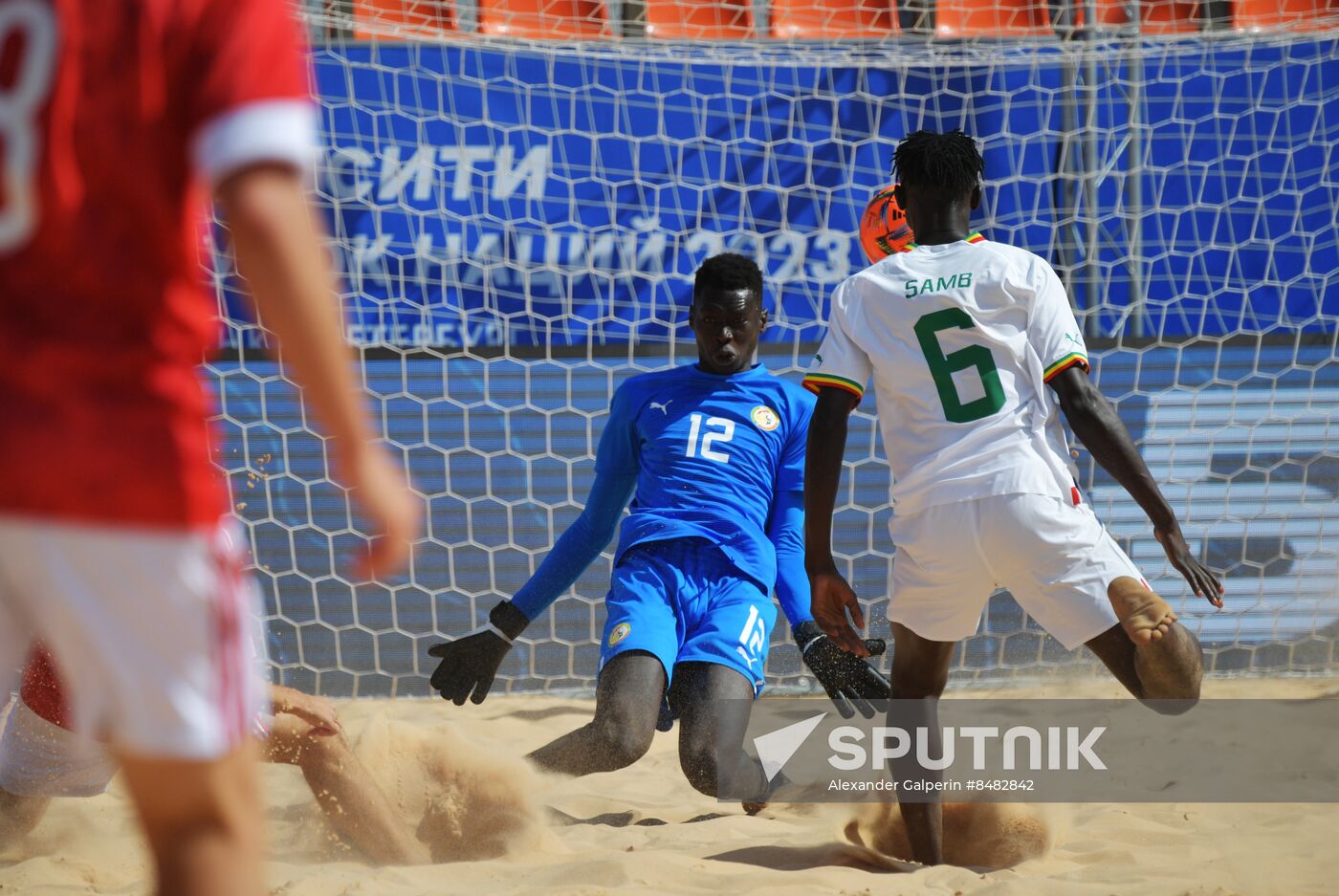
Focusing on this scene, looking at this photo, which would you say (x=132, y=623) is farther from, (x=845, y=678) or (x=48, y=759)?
(x=845, y=678)

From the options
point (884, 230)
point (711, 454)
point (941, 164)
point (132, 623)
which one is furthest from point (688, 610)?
point (132, 623)

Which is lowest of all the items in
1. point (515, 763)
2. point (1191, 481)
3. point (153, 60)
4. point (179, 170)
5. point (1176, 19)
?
point (515, 763)

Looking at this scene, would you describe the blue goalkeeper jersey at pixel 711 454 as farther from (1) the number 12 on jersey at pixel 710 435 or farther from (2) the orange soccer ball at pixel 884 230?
(2) the orange soccer ball at pixel 884 230

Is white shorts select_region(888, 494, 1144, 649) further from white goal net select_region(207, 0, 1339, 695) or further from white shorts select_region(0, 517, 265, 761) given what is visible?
white goal net select_region(207, 0, 1339, 695)

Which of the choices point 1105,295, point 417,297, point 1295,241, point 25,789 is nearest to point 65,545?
point 25,789

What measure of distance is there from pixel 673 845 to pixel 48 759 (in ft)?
5.11

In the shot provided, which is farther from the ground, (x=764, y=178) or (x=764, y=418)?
(x=764, y=178)

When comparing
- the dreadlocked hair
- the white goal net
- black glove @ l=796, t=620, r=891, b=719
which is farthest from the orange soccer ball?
the white goal net

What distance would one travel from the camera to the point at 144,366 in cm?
128

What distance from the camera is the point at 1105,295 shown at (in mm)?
6223

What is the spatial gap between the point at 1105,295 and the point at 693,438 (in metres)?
3.10

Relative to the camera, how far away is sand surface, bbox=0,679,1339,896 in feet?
9.52

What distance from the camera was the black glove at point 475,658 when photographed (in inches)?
153

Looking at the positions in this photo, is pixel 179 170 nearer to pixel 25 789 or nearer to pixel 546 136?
pixel 25 789
